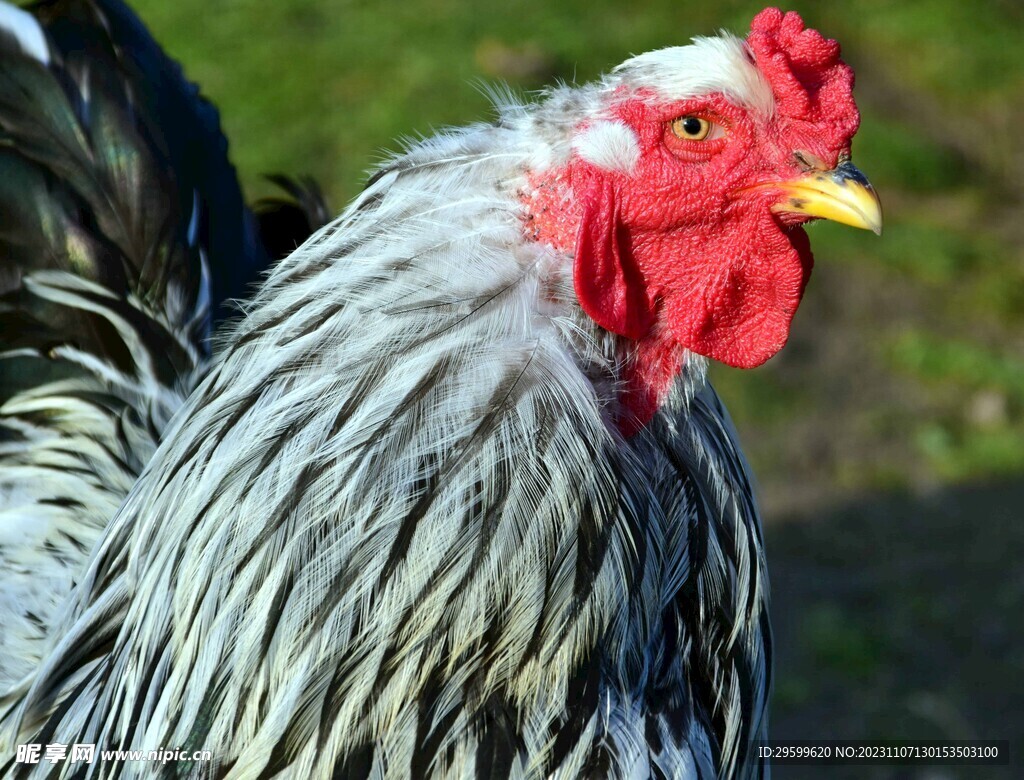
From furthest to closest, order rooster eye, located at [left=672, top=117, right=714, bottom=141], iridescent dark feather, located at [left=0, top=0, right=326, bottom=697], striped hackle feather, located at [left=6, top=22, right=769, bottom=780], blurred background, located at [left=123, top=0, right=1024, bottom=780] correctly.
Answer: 1. blurred background, located at [left=123, top=0, right=1024, bottom=780]
2. iridescent dark feather, located at [left=0, top=0, right=326, bottom=697]
3. rooster eye, located at [left=672, top=117, right=714, bottom=141]
4. striped hackle feather, located at [left=6, top=22, right=769, bottom=780]

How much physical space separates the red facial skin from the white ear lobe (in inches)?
0.4

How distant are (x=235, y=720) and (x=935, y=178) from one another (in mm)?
5840

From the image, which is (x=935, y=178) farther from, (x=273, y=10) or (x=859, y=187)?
(x=859, y=187)

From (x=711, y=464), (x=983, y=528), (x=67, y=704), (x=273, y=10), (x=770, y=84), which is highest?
(x=273, y=10)

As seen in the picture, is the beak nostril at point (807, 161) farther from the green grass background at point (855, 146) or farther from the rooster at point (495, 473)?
the green grass background at point (855, 146)

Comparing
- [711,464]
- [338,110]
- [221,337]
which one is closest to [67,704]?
[221,337]

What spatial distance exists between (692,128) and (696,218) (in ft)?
0.51

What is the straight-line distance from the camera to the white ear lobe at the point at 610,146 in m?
1.96

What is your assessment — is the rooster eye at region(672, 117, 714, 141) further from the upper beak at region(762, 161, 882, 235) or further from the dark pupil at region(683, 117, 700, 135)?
the upper beak at region(762, 161, 882, 235)

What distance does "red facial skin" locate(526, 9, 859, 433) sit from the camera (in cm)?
197

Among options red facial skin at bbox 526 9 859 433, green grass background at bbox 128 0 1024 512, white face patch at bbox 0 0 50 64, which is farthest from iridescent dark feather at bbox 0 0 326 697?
green grass background at bbox 128 0 1024 512

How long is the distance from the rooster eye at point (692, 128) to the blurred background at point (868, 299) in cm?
242

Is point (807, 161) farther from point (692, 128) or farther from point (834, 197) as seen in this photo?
point (692, 128)

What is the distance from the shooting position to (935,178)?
6652 millimetres
